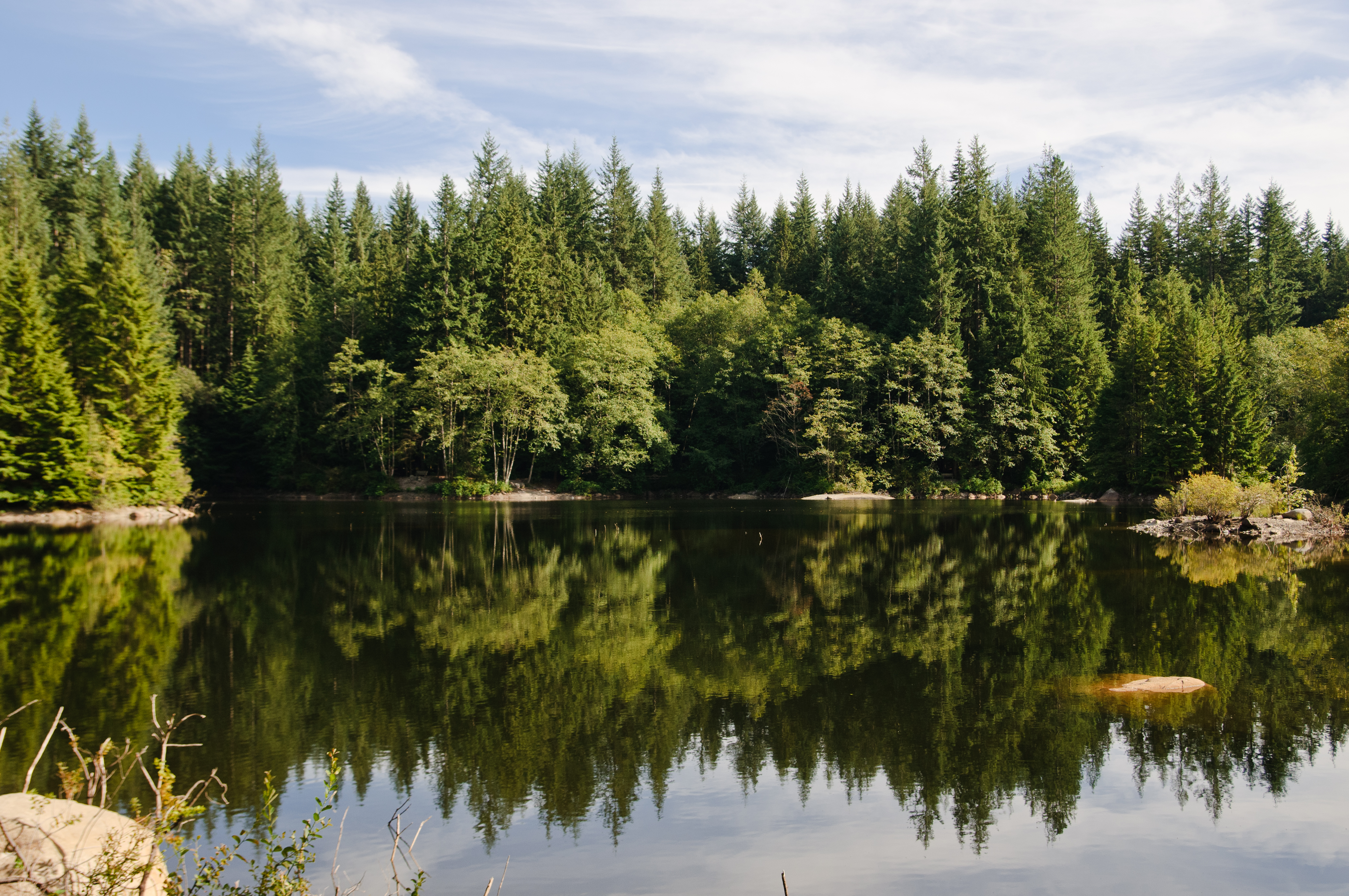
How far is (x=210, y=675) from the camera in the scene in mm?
10672

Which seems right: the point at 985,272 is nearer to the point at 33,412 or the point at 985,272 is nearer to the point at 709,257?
the point at 709,257

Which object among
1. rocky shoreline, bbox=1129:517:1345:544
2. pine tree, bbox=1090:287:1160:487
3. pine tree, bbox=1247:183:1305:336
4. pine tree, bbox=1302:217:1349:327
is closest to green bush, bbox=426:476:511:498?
rocky shoreline, bbox=1129:517:1345:544

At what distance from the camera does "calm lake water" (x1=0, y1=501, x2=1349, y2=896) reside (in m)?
6.32

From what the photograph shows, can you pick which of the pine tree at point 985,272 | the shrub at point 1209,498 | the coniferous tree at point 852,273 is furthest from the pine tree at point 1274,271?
the shrub at point 1209,498

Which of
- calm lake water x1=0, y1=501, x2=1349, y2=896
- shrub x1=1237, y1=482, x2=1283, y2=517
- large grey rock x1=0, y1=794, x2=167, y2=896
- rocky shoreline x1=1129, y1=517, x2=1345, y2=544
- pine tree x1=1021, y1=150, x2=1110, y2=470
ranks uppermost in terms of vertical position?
pine tree x1=1021, y1=150, x2=1110, y2=470

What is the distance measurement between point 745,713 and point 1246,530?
87.7ft

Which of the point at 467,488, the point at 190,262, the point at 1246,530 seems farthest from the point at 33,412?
the point at 1246,530

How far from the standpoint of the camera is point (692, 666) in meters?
11.1

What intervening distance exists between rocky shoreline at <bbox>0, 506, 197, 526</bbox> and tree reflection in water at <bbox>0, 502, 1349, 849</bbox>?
11.2 meters

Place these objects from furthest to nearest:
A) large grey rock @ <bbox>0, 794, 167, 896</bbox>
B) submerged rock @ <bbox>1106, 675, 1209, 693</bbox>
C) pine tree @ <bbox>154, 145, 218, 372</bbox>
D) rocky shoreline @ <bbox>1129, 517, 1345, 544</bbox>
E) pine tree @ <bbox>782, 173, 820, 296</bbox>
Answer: pine tree @ <bbox>782, 173, 820, 296</bbox>
pine tree @ <bbox>154, 145, 218, 372</bbox>
rocky shoreline @ <bbox>1129, 517, 1345, 544</bbox>
submerged rock @ <bbox>1106, 675, 1209, 693</bbox>
large grey rock @ <bbox>0, 794, 167, 896</bbox>

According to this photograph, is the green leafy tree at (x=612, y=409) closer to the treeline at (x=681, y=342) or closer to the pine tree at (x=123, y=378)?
the treeline at (x=681, y=342)

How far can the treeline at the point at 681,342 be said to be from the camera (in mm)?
45812

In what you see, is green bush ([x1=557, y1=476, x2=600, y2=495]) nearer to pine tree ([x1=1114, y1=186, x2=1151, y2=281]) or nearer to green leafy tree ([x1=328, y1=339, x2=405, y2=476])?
green leafy tree ([x1=328, y1=339, x2=405, y2=476])

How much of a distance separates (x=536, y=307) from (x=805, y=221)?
3168 cm
